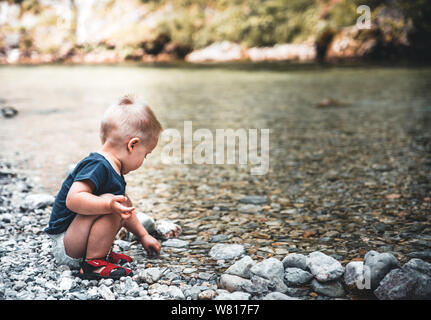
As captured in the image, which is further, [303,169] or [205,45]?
[205,45]

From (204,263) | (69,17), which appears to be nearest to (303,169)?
(204,263)

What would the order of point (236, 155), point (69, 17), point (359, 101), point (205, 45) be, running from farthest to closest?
point (69, 17) → point (205, 45) → point (359, 101) → point (236, 155)

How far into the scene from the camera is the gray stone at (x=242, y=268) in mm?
2771

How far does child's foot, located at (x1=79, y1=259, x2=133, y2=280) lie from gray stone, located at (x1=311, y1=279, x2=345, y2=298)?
1.27 meters

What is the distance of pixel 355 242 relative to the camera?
11.1 ft

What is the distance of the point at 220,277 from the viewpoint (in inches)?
109

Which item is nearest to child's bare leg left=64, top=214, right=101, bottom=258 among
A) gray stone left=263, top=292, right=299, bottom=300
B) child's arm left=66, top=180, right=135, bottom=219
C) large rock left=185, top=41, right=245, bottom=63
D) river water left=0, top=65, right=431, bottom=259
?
child's arm left=66, top=180, right=135, bottom=219

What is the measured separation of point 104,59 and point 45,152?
60.1 m

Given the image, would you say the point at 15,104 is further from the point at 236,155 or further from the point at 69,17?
the point at 69,17

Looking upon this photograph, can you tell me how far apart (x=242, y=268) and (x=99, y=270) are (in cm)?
95

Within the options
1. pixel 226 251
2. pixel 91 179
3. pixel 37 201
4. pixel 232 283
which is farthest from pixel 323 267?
pixel 37 201

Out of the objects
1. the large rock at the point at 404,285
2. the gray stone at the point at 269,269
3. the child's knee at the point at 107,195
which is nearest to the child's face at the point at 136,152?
the child's knee at the point at 107,195
